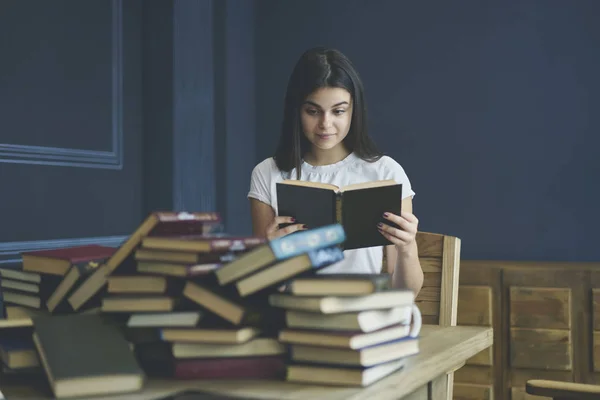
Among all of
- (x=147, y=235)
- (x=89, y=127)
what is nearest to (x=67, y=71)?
(x=89, y=127)

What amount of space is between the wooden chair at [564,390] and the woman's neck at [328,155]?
1.02 meters

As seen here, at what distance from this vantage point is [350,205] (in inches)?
58.6

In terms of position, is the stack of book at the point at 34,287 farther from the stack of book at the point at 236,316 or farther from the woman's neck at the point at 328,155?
the woman's neck at the point at 328,155

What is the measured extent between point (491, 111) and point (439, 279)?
5.37 ft

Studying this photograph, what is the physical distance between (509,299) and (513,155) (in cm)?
73

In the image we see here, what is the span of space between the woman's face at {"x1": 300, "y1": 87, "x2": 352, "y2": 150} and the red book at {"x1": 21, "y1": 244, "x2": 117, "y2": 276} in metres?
0.76

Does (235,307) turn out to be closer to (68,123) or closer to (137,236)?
(137,236)

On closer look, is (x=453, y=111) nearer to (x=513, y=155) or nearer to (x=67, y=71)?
(x=513, y=155)

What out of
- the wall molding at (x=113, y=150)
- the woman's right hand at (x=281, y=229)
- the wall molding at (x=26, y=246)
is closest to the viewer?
the woman's right hand at (x=281, y=229)

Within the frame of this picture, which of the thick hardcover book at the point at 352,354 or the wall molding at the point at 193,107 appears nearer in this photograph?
the thick hardcover book at the point at 352,354

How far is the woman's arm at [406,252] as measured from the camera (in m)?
1.55

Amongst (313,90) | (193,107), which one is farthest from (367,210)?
(193,107)

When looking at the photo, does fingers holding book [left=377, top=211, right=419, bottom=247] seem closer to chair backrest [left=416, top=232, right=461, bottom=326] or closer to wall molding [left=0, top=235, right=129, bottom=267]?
chair backrest [left=416, top=232, right=461, bottom=326]

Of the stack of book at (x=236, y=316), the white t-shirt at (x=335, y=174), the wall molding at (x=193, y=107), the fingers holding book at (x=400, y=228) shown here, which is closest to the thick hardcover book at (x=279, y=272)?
the stack of book at (x=236, y=316)
